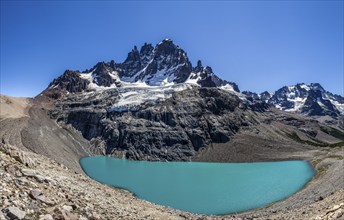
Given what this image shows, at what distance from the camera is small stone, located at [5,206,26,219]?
15.0 metres

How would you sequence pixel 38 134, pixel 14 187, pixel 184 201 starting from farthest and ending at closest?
1. pixel 38 134
2. pixel 184 201
3. pixel 14 187

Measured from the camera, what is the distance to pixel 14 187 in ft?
58.6

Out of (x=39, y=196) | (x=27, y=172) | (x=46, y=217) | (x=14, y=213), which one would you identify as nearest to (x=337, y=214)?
(x=46, y=217)

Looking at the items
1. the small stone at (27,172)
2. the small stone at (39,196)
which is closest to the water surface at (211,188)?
the small stone at (27,172)

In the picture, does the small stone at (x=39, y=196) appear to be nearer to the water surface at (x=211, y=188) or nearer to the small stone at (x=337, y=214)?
the small stone at (x=337, y=214)

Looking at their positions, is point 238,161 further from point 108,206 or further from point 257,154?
point 108,206

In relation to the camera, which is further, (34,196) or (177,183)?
(177,183)

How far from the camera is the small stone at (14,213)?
15.0 metres

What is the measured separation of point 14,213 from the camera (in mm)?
15203

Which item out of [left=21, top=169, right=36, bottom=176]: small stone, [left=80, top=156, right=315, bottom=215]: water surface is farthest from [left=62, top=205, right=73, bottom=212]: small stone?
[left=80, top=156, right=315, bottom=215]: water surface

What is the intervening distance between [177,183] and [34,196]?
100574 millimetres

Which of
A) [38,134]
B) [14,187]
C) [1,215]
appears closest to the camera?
[1,215]

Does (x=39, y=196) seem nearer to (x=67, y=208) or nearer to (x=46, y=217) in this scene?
(x=67, y=208)

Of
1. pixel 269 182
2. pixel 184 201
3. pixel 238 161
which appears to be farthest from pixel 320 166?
pixel 184 201
